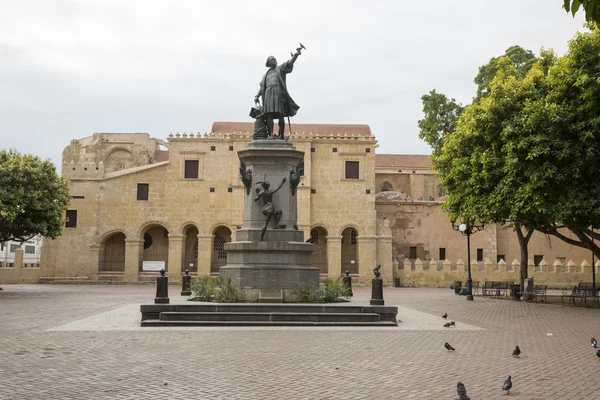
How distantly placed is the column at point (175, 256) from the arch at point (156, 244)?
2004 mm

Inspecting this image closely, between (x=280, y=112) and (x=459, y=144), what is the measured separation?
32.5ft

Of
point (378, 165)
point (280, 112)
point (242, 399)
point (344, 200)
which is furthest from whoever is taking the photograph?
point (378, 165)

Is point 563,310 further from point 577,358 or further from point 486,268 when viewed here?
point 486,268

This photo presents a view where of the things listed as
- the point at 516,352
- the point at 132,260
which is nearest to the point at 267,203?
the point at 516,352

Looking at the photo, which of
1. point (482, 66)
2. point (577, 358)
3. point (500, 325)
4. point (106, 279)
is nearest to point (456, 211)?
point (500, 325)

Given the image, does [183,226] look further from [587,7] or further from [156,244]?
[587,7]

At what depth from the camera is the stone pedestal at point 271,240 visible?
14.8m

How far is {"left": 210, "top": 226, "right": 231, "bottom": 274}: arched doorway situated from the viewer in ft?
142

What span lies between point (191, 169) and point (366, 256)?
1394cm

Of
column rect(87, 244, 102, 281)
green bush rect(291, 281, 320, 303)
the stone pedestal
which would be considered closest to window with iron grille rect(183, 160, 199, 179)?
column rect(87, 244, 102, 281)

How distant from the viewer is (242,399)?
6547mm

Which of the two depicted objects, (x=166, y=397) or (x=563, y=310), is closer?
(x=166, y=397)

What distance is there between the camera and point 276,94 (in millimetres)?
16453

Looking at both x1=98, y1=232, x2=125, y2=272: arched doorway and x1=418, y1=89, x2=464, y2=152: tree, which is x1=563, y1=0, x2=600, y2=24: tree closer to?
x1=418, y1=89, x2=464, y2=152: tree
